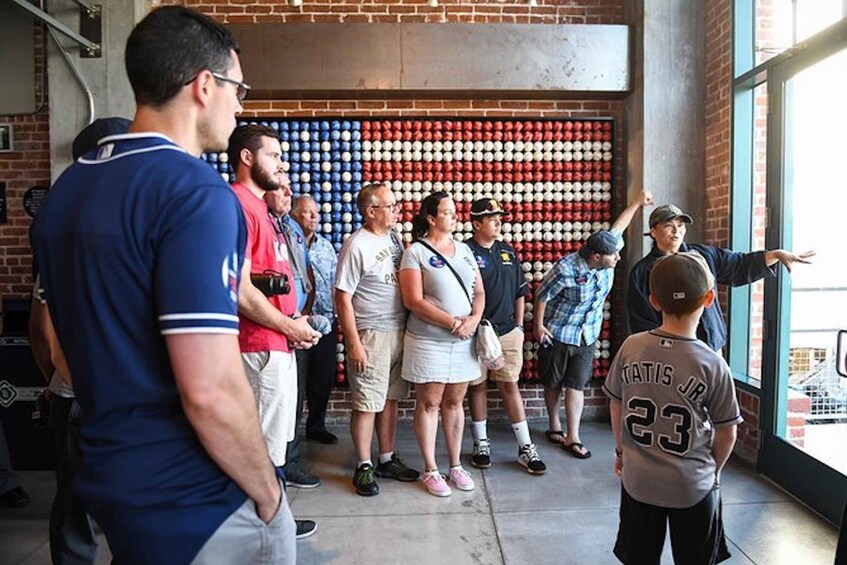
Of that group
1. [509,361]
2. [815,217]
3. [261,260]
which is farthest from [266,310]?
[815,217]

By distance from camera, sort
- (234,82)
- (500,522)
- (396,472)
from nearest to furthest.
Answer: (234,82)
(500,522)
(396,472)

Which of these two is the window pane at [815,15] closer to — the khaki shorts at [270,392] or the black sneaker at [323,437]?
the khaki shorts at [270,392]

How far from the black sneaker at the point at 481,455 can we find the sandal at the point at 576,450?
0.56 meters

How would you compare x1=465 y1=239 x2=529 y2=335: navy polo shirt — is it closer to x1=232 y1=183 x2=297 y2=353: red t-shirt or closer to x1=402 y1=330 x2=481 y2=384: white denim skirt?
x1=402 y1=330 x2=481 y2=384: white denim skirt

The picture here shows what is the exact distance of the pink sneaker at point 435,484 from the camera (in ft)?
11.6

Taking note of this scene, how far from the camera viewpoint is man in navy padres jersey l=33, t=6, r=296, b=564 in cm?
104

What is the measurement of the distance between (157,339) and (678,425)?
1582 millimetres

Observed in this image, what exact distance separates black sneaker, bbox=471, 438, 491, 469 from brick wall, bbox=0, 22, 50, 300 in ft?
11.4

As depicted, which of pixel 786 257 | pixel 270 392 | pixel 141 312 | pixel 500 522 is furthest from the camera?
pixel 786 257

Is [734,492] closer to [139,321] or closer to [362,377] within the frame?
[362,377]

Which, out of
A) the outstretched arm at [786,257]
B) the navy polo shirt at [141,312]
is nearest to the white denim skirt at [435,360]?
the outstretched arm at [786,257]

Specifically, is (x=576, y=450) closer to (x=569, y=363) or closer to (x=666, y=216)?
(x=569, y=363)

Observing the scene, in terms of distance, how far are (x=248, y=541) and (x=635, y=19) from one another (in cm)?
467

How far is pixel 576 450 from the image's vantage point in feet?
13.8
